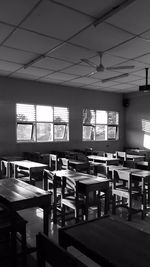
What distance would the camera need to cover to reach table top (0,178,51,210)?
2.41 meters

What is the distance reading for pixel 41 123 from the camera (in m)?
7.72

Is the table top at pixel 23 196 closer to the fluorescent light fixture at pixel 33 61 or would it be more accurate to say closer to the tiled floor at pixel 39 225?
the tiled floor at pixel 39 225

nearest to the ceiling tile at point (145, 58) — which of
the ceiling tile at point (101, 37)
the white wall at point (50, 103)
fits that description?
the ceiling tile at point (101, 37)

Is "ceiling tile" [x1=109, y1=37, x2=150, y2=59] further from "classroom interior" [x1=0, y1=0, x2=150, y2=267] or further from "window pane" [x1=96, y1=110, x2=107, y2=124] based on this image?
"window pane" [x1=96, y1=110, x2=107, y2=124]

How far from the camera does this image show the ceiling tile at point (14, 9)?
2.82 m

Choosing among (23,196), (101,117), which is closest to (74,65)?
(23,196)

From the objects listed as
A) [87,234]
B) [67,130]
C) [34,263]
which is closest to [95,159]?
[67,130]

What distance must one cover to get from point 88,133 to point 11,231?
21.9ft

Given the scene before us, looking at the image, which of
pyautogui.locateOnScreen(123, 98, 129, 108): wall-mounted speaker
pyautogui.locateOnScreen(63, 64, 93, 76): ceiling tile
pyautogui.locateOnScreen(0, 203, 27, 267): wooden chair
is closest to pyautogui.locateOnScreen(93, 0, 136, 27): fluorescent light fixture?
pyautogui.locateOnScreen(63, 64, 93, 76): ceiling tile

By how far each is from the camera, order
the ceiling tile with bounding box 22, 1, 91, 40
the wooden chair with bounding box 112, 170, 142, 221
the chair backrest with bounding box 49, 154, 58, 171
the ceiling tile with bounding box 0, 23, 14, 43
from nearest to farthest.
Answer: the ceiling tile with bounding box 22, 1, 91, 40 → the ceiling tile with bounding box 0, 23, 14, 43 → the wooden chair with bounding box 112, 170, 142, 221 → the chair backrest with bounding box 49, 154, 58, 171

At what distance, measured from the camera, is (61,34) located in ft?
12.3

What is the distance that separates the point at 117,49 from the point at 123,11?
4.65 ft

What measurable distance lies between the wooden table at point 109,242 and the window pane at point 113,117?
7767 millimetres

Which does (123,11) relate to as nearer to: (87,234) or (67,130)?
(87,234)
